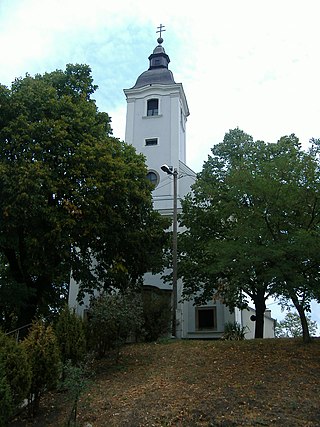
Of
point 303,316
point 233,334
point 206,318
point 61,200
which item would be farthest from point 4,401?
point 206,318

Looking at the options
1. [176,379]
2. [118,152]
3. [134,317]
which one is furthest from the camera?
[118,152]

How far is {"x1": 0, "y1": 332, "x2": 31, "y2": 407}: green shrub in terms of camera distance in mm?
8617

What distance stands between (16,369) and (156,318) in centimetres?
1058

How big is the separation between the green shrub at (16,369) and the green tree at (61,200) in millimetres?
6283

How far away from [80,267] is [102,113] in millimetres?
6860

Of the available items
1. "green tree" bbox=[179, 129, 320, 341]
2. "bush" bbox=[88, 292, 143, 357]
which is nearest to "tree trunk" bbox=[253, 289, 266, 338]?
"green tree" bbox=[179, 129, 320, 341]

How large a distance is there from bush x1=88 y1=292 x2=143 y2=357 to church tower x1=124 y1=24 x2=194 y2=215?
42.3 feet

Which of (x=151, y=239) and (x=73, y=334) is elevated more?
(x=151, y=239)

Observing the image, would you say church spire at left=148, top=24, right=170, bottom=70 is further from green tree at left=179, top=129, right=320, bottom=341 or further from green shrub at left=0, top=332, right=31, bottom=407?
green shrub at left=0, top=332, right=31, bottom=407

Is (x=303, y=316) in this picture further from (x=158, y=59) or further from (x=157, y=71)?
(x=158, y=59)

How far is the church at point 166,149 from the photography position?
79.3ft

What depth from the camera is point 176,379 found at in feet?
36.4

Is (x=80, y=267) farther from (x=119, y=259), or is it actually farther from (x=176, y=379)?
(x=176, y=379)

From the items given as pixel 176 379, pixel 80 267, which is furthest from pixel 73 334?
pixel 80 267
